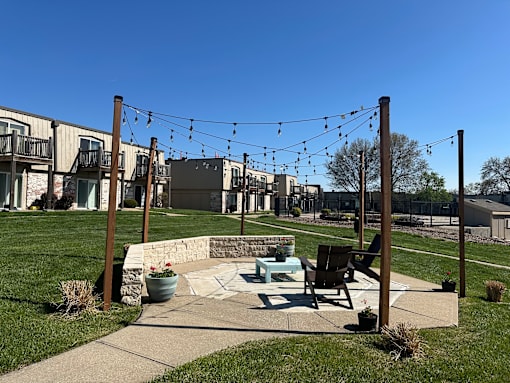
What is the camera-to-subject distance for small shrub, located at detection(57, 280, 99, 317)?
4.46 metres

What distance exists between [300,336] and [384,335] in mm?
918

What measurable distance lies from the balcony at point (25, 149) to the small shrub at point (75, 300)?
47.4 feet

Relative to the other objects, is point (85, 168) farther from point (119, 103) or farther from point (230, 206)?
point (119, 103)

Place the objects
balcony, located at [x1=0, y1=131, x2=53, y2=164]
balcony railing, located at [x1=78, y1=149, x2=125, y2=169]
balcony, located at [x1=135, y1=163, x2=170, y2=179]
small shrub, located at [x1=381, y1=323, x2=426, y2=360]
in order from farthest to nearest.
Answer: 1. balcony, located at [x1=135, y1=163, x2=170, y2=179]
2. balcony railing, located at [x1=78, y1=149, x2=125, y2=169]
3. balcony, located at [x1=0, y1=131, x2=53, y2=164]
4. small shrub, located at [x1=381, y1=323, x2=426, y2=360]

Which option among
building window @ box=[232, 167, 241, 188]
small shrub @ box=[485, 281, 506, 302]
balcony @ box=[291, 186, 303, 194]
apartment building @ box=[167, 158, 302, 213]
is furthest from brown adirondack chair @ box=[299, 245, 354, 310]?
balcony @ box=[291, 186, 303, 194]

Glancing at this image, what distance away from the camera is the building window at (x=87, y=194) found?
21625mm

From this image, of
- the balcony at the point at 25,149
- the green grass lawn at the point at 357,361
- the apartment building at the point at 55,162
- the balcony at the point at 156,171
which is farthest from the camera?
the balcony at the point at 156,171

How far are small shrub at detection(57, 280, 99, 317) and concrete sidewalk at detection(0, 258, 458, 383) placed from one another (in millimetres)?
771

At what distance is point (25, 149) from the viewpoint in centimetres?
1684

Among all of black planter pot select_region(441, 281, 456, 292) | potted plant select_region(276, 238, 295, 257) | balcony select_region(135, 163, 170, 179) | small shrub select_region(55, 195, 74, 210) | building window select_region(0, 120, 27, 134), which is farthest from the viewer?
balcony select_region(135, 163, 170, 179)

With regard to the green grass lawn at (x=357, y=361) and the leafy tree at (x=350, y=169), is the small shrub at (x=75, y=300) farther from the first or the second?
the leafy tree at (x=350, y=169)

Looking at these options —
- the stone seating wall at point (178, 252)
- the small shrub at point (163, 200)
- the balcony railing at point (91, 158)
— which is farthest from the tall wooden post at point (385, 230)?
the small shrub at point (163, 200)

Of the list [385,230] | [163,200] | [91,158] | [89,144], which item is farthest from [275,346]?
[163,200]

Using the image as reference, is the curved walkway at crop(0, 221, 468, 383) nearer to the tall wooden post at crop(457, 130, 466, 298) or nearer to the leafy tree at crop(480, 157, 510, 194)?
the tall wooden post at crop(457, 130, 466, 298)
